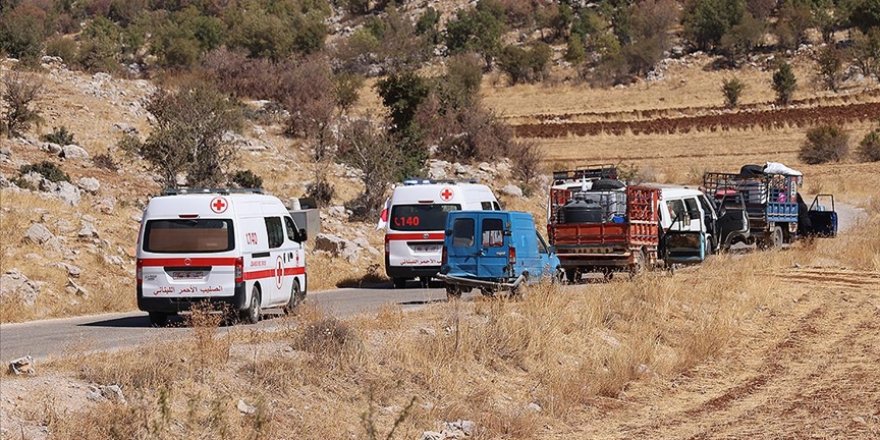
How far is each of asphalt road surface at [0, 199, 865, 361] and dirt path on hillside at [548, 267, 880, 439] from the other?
15.5 ft

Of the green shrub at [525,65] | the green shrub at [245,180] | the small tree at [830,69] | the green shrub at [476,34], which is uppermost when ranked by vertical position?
the green shrub at [476,34]

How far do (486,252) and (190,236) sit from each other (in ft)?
18.3

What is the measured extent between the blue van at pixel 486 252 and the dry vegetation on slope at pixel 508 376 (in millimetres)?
1857

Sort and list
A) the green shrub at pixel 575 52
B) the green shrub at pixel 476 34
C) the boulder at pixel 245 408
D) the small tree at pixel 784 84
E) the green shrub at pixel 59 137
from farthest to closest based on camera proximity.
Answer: the green shrub at pixel 476 34, the green shrub at pixel 575 52, the small tree at pixel 784 84, the green shrub at pixel 59 137, the boulder at pixel 245 408

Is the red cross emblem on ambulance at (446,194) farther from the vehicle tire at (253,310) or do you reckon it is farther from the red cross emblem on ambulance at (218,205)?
the red cross emblem on ambulance at (218,205)

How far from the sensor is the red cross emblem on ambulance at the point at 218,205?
20500 millimetres

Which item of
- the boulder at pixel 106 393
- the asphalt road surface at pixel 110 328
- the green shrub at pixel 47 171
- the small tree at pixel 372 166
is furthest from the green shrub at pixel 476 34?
the boulder at pixel 106 393

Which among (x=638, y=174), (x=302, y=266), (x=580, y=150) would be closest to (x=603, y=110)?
(x=580, y=150)

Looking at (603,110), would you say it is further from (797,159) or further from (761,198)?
(761,198)

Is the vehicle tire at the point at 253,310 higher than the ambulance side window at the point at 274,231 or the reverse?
the reverse

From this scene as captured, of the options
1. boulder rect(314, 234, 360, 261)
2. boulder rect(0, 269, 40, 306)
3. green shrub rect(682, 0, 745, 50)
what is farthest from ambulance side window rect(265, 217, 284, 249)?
green shrub rect(682, 0, 745, 50)

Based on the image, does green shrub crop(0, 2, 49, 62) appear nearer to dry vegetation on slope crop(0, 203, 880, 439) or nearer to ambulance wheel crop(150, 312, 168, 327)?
ambulance wheel crop(150, 312, 168, 327)

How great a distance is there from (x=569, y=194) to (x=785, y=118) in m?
51.8

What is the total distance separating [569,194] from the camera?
3048cm
